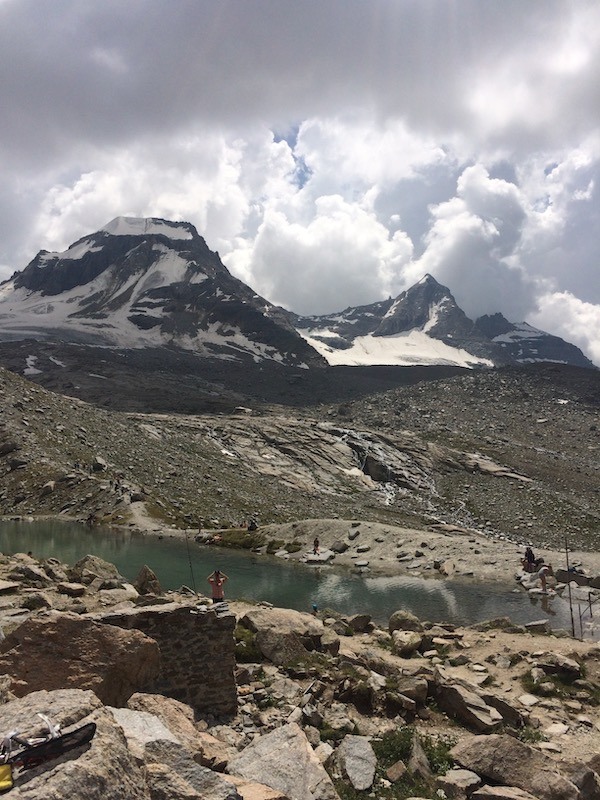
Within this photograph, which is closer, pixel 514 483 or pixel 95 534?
pixel 95 534

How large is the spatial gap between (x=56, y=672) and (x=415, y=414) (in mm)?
131887

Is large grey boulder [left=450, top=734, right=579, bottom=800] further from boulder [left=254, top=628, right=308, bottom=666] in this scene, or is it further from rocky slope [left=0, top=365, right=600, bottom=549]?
rocky slope [left=0, top=365, right=600, bottom=549]

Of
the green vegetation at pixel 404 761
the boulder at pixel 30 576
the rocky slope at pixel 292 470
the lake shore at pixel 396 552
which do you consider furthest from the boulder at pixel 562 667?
the rocky slope at pixel 292 470

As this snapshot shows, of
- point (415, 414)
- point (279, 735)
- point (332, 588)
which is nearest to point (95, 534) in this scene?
point (332, 588)

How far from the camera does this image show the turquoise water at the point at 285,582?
105 ft

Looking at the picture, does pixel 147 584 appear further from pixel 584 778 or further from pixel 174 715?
pixel 584 778

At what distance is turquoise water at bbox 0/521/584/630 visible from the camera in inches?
1266

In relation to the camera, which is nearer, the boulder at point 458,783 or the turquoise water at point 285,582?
the boulder at point 458,783

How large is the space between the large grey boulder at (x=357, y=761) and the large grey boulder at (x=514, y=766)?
1779mm

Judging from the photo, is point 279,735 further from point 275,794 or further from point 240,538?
point 240,538

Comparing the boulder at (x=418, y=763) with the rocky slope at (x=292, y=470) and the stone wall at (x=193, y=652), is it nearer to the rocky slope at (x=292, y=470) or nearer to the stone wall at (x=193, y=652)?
the stone wall at (x=193, y=652)

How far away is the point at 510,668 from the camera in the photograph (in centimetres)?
1798

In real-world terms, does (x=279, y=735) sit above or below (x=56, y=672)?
below

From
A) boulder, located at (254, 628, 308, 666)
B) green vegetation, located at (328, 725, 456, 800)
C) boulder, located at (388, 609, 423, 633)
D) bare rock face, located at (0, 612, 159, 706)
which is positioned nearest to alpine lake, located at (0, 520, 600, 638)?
boulder, located at (388, 609, 423, 633)
